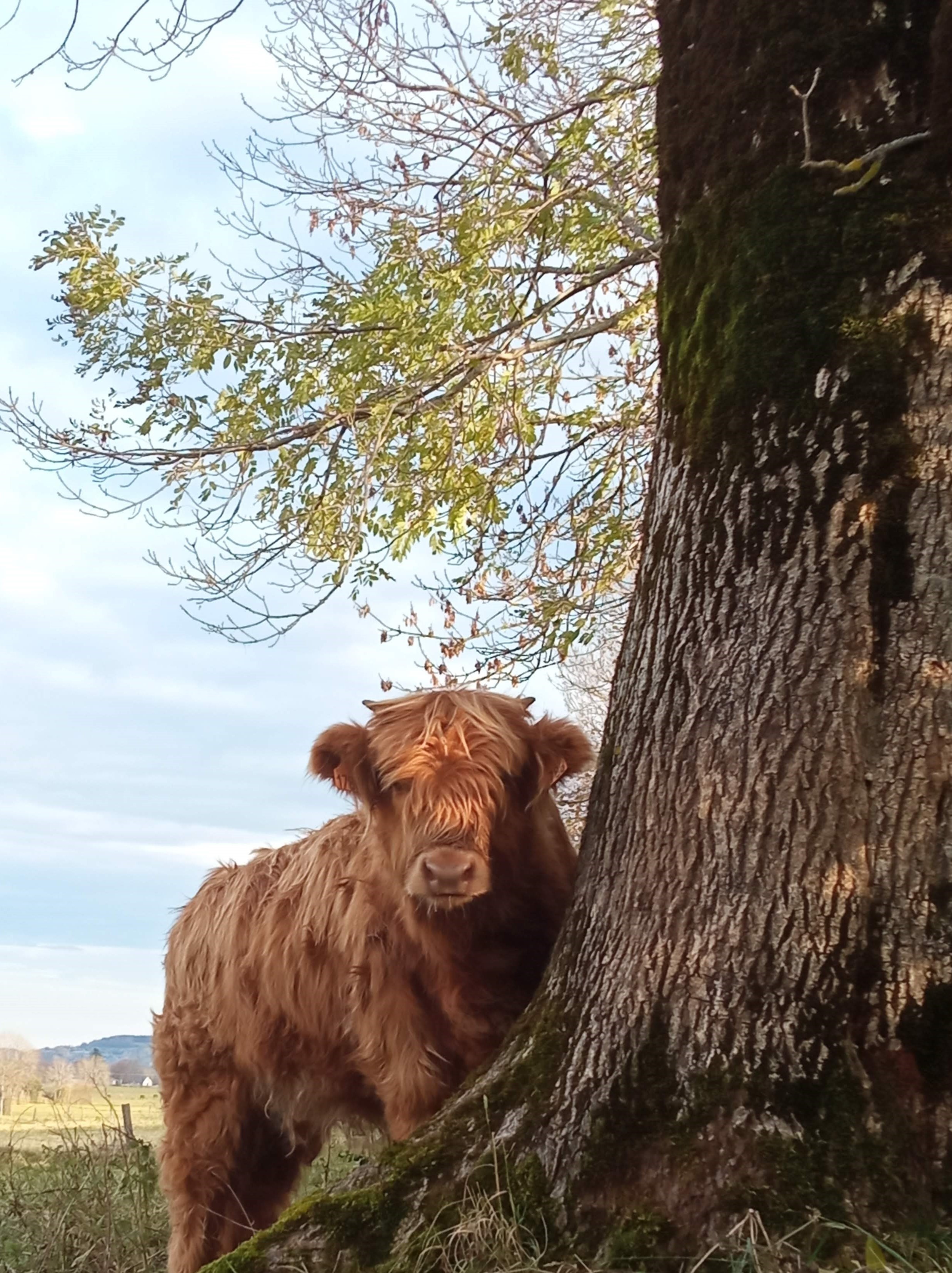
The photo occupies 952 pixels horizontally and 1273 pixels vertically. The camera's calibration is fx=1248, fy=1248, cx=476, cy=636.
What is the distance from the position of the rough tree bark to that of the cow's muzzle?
40 cm

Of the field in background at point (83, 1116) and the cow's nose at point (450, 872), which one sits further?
the field in background at point (83, 1116)

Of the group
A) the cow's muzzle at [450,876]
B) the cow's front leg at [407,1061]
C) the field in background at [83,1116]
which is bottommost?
the field in background at [83,1116]

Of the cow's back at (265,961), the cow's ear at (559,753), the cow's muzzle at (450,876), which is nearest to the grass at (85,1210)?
the cow's back at (265,961)

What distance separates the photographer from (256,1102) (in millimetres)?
5316

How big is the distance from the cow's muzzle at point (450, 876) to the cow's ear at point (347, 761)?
0.55 m

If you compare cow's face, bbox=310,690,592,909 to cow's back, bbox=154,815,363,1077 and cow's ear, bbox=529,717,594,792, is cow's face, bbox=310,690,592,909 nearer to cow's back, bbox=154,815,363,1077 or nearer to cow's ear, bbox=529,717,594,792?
cow's ear, bbox=529,717,594,792

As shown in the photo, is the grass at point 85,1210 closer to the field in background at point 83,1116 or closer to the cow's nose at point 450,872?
the field in background at point 83,1116

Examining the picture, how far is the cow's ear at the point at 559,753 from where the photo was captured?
13.9ft

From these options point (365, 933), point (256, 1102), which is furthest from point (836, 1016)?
point (256, 1102)

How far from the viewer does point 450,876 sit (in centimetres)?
368

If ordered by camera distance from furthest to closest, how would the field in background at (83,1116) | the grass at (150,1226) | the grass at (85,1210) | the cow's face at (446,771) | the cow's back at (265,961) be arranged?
the field in background at (83,1116) < the grass at (85,1210) < the cow's back at (265,961) < the cow's face at (446,771) < the grass at (150,1226)

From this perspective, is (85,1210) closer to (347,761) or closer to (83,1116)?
(83,1116)

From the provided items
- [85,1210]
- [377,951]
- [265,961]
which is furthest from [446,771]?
[85,1210]

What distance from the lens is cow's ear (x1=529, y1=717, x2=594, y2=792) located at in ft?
13.9
